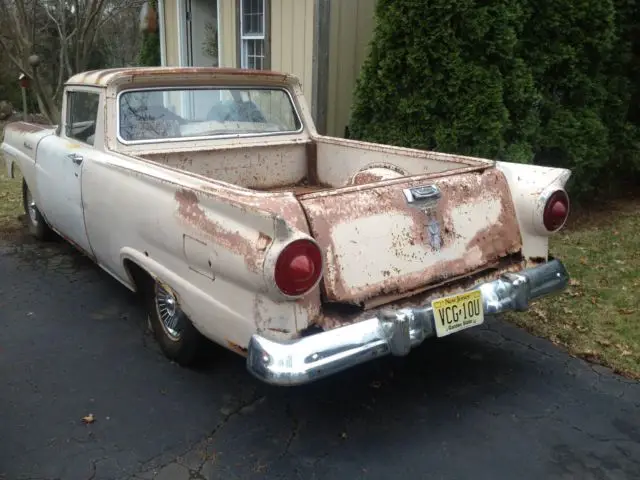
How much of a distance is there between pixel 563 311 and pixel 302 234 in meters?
2.65

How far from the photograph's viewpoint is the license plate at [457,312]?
288 cm

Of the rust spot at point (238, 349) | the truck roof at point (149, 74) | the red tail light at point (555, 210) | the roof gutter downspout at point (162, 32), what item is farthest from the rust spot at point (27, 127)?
the roof gutter downspout at point (162, 32)

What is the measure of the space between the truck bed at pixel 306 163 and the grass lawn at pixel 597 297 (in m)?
1.35

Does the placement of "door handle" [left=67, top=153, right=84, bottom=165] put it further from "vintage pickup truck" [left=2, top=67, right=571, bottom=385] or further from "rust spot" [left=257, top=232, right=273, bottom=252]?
"rust spot" [left=257, top=232, right=273, bottom=252]

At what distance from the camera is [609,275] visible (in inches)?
196

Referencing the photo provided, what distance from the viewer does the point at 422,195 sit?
2986 mm

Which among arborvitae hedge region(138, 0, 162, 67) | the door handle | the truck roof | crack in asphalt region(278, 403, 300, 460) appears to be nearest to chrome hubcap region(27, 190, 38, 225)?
the truck roof

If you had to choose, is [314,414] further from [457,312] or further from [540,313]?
[540,313]

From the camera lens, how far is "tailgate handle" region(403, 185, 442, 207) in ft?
9.73

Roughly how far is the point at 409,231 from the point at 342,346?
2.28ft

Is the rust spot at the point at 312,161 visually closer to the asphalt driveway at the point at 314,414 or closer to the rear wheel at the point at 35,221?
the asphalt driveway at the point at 314,414

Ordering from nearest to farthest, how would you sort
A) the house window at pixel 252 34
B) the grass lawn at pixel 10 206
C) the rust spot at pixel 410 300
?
the rust spot at pixel 410 300, the grass lawn at pixel 10 206, the house window at pixel 252 34

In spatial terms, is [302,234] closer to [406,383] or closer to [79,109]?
[406,383]

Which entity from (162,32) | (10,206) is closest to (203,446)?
(10,206)
